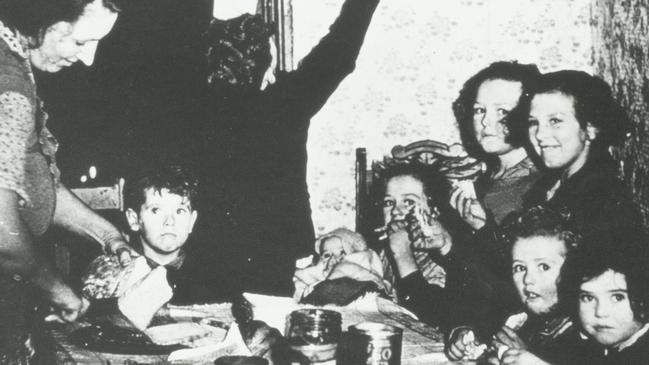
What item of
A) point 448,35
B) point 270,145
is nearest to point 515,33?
point 448,35

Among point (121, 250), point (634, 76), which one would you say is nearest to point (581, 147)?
point (634, 76)

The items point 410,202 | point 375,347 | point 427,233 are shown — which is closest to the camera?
point 375,347

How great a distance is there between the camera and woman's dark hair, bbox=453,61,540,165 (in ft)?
5.31

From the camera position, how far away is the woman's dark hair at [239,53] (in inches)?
67.7

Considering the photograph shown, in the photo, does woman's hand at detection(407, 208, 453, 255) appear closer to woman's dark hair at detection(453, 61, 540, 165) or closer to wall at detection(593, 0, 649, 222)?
woman's dark hair at detection(453, 61, 540, 165)

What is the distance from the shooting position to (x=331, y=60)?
2082 millimetres

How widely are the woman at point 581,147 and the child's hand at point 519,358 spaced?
1.22 feet

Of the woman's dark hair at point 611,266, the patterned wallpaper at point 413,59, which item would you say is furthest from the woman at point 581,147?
the patterned wallpaper at point 413,59

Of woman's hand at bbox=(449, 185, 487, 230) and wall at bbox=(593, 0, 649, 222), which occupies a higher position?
wall at bbox=(593, 0, 649, 222)

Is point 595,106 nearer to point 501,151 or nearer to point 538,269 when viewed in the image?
point 501,151

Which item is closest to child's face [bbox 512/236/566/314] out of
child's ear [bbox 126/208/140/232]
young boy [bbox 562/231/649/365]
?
young boy [bbox 562/231/649/365]

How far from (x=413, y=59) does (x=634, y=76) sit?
0.75m

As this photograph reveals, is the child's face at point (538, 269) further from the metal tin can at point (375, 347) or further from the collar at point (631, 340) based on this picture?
the metal tin can at point (375, 347)

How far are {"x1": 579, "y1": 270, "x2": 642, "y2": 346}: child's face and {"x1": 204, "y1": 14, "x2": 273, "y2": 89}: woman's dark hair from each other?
1.08m
